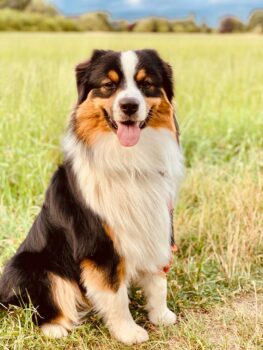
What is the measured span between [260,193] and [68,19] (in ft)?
110

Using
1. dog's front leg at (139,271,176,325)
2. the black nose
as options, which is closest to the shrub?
dog's front leg at (139,271,176,325)

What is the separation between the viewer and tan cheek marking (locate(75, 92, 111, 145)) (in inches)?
99.9

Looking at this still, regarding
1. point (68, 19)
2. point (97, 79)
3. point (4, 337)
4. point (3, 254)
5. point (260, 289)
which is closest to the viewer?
point (97, 79)

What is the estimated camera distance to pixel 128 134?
8.27ft

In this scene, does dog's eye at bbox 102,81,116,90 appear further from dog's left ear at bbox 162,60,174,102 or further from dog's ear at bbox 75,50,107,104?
dog's left ear at bbox 162,60,174,102

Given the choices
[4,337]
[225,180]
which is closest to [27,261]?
[4,337]

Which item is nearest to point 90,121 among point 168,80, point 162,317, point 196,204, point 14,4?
point 168,80

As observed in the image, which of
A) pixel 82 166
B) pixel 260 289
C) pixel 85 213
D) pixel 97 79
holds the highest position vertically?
pixel 97 79

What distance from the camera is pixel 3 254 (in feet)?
12.0

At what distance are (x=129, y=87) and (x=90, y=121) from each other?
0.26 m

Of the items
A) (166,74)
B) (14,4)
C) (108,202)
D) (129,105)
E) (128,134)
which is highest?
(14,4)

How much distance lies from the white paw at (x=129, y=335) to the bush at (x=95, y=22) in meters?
25.7

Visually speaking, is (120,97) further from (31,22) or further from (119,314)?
(31,22)

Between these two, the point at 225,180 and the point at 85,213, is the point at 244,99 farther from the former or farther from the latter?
the point at 85,213
